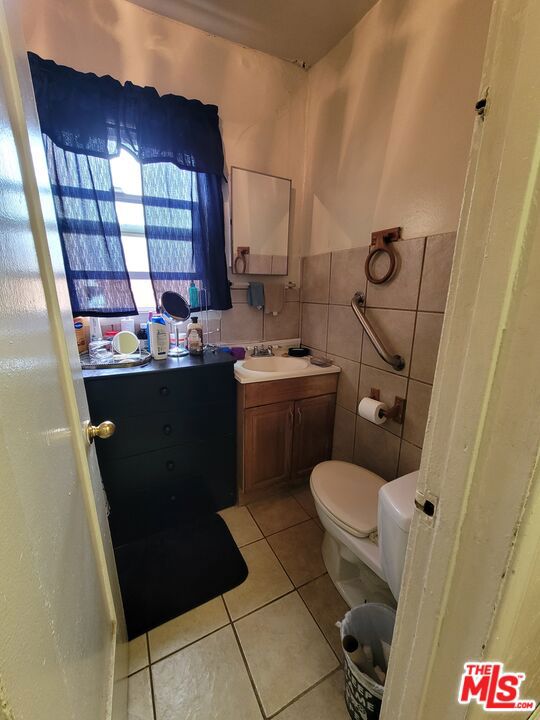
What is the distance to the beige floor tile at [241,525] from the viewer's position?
1525 millimetres

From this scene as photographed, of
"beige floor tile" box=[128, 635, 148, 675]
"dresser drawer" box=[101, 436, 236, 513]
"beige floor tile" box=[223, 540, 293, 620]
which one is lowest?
"beige floor tile" box=[128, 635, 148, 675]

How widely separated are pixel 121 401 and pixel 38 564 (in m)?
1.01

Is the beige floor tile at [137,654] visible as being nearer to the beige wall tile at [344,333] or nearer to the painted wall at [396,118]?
the beige wall tile at [344,333]

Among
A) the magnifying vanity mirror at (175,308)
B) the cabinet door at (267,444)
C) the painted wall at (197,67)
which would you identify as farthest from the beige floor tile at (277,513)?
the painted wall at (197,67)

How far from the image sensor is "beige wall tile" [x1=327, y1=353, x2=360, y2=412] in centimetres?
166

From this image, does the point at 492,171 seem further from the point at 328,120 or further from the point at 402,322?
the point at 328,120

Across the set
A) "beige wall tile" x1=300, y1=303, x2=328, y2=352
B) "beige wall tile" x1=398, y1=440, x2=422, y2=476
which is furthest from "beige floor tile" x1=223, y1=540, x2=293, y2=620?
"beige wall tile" x1=300, y1=303, x2=328, y2=352

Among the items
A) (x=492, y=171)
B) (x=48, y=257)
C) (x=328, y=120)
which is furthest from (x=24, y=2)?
(x=492, y=171)

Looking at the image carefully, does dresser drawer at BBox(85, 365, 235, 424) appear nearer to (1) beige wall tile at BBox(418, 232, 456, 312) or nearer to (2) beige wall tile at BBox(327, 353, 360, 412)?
(2) beige wall tile at BBox(327, 353, 360, 412)

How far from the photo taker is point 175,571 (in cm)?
134

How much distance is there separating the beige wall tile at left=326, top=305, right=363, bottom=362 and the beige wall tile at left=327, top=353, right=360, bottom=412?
1.4 inches

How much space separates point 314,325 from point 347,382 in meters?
0.47

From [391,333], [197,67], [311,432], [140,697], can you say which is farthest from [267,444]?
[197,67]

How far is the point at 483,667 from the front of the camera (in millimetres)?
469
